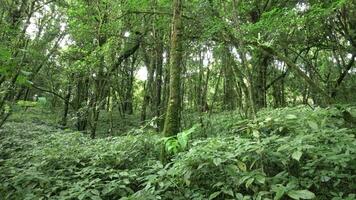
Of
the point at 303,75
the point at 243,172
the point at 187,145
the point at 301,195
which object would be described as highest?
the point at 303,75

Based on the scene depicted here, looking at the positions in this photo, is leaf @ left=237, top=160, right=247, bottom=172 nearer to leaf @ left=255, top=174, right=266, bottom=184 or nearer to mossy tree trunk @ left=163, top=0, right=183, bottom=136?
leaf @ left=255, top=174, right=266, bottom=184

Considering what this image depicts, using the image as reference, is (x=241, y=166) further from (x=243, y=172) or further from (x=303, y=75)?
(x=303, y=75)

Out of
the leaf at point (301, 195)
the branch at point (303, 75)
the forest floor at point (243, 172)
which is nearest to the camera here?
the leaf at point (301, 195)

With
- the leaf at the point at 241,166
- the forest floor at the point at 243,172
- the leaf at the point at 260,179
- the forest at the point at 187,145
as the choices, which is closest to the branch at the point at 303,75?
the forest at the point at 187,145

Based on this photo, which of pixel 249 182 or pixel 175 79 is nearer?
pixel 249 182

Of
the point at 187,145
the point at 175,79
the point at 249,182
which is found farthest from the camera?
the point at 175,79

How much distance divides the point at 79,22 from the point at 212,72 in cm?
536

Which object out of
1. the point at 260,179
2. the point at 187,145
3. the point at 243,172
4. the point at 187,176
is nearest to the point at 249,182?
the point at 260,179

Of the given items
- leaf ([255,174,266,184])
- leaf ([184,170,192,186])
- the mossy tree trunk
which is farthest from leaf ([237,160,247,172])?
the mossy tree trunk

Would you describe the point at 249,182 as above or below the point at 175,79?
below

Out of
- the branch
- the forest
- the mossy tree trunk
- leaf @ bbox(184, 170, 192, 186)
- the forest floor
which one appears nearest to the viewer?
the forest floor

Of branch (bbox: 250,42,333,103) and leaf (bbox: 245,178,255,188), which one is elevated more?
branch (bbox: 250,42,333,103)

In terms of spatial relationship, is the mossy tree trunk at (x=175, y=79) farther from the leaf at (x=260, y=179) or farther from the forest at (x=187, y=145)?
the leaf at (x=260, y=179)

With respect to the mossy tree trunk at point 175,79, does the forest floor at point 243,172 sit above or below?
below
